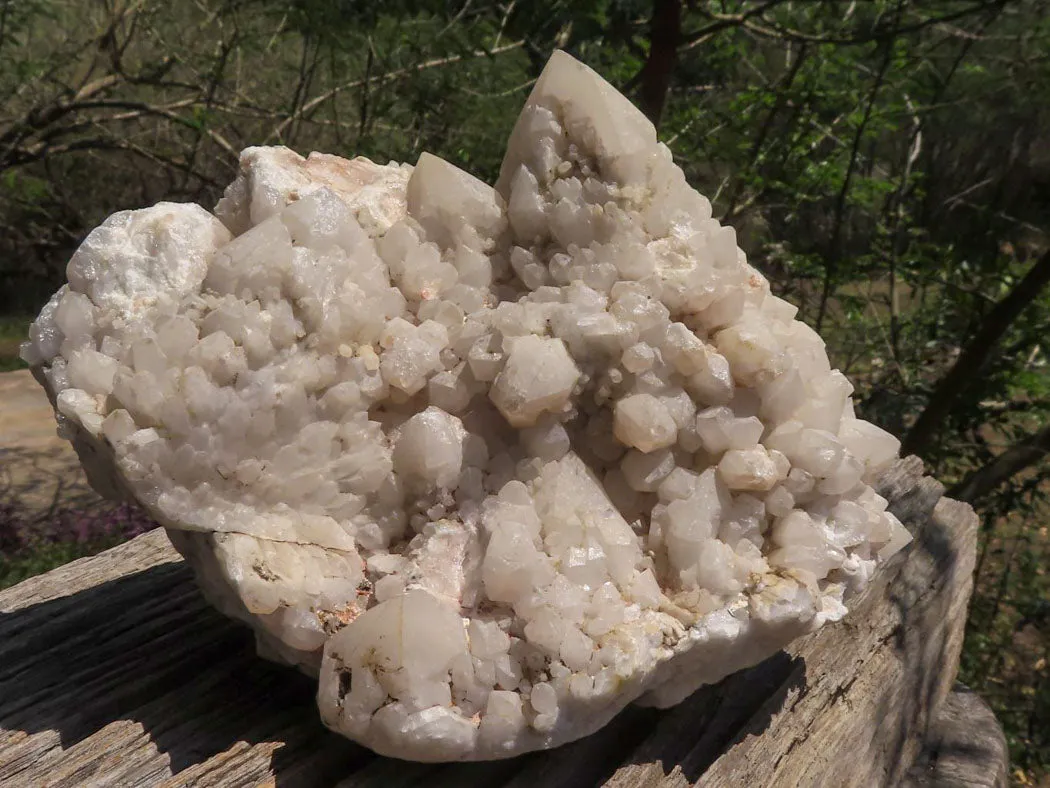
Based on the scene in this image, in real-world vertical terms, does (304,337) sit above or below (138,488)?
above

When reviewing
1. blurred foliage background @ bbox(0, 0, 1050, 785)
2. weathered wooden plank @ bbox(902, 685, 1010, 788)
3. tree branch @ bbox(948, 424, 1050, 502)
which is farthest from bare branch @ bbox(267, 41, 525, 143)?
weathered wooden plank @ bbox(902, 685, 1010, 788)

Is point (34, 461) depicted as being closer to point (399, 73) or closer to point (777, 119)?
point (399, 73)

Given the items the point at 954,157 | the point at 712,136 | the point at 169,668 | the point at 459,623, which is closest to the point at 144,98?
the point at 712,136

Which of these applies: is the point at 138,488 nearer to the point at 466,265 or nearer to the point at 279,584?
the point at 279,584

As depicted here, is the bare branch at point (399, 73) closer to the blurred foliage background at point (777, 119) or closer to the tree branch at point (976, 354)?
the blurred foliage background at point (777, 119)

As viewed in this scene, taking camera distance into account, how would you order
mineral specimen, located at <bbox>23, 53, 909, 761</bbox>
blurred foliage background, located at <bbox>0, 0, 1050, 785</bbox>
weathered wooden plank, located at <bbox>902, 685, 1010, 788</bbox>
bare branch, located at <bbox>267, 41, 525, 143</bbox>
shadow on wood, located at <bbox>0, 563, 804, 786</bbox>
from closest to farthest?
mineral specimen, located at <bbox>23, 53, 909, 761</bbox>
shadow on wood, located at <bbox>0, 563, 804, 786</bbox>
weathered wooden plank, located at <bbox>902, 685, 1010, 788</bbox>
blurred foliage background, located at <bbox>0, 0, 1050, 785</bbox>
bare branch, located at <bbox>267, 41, 525, 143</bbox>

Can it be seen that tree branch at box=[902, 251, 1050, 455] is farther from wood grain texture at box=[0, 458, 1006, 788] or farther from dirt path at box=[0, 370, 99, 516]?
dirt path at box=[0, 370, 99, 516]

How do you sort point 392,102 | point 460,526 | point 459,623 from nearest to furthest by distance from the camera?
point 459,623, point 460,526, point 392,102
